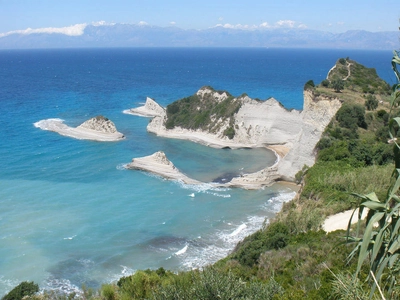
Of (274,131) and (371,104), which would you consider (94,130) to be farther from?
(371,104)

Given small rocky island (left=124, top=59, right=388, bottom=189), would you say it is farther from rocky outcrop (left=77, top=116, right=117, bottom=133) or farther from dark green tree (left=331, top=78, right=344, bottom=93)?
rocky outcrop (left=77, top=116, right=117, bottom=133)

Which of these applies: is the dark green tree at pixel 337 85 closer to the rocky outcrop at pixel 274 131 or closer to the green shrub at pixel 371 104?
the rocky outcrop at pixel 274 131

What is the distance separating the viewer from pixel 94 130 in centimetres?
5456

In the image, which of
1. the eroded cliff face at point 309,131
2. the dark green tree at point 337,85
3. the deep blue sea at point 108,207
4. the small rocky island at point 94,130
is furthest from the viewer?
the small rocky island at point 94,130

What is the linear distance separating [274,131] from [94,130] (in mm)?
22494

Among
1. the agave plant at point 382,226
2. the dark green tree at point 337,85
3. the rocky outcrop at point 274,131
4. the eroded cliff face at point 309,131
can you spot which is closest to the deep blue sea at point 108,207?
the rocky outcrop at point 274,131

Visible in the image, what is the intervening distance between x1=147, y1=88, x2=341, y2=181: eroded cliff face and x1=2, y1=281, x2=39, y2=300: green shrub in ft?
72.2

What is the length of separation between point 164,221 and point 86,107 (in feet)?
153

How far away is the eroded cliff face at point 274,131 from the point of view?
38.0m

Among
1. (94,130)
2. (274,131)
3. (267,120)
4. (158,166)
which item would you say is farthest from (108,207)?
(267,120)

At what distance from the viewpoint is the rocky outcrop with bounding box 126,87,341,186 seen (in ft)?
123

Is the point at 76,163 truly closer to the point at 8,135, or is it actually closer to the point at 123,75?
the point at 8,135

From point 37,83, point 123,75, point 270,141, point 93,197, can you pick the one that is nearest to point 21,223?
point 93,197

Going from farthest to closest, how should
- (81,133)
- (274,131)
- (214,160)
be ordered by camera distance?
(81,133) < (274,131) < (214,160)
